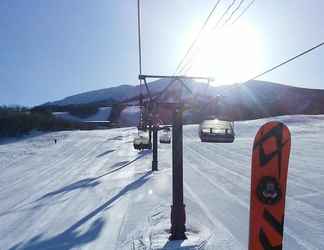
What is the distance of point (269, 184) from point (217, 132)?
2758 centimetres

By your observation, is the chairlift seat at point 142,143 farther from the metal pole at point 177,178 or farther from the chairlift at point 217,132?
the metal pole at point 177,178

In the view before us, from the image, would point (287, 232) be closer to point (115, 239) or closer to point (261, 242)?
point (115, 239)

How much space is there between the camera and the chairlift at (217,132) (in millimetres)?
30312

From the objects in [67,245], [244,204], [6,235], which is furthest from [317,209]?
[6,235]

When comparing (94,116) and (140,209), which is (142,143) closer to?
(140,209)

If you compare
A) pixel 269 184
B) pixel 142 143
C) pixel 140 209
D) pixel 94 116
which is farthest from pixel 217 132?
pixel 94 116

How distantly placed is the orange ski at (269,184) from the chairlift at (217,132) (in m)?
26.5

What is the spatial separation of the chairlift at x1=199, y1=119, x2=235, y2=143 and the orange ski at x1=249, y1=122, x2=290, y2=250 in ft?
86.8

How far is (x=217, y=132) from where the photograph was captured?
102 feet

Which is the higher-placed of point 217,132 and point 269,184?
point 269,184

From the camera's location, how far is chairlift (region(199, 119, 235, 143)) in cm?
3031

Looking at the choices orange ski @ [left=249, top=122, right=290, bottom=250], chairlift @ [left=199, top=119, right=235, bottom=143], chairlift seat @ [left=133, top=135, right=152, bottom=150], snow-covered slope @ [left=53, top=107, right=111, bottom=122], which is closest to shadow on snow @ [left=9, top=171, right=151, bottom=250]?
orange ski @ [left=249, top=122, right=290, bottom=250]

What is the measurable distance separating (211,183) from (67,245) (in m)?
8.75

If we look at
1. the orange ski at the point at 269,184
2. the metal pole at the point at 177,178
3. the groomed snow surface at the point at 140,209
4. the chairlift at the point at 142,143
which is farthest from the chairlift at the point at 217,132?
the orange ski at the point at 269,184
